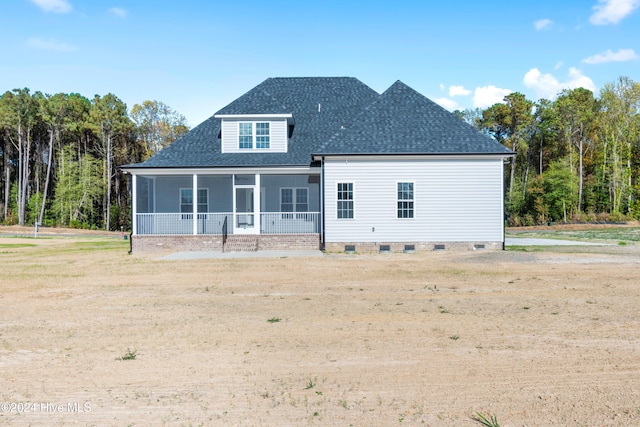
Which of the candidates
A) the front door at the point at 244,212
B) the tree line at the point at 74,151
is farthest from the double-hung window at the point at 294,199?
the tree line at the point at 74,151

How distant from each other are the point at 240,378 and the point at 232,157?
59.8ft

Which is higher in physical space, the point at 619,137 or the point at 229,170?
the point at 619,137

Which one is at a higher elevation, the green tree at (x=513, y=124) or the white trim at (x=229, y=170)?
the green tree at (x=513, y=124)

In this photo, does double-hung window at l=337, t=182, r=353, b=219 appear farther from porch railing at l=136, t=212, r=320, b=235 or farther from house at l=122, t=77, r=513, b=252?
porch railing at l=136, t=212, r=320, b=235

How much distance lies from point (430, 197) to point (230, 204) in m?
10.3

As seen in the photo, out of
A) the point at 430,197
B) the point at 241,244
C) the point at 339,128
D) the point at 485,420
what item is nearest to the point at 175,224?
the point at 241,244

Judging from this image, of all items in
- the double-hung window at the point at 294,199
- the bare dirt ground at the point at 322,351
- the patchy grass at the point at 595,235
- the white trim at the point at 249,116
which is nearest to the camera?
the bare dirt ground at the point at 322,351

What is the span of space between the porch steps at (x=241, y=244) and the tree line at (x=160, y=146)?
3123 centimetres

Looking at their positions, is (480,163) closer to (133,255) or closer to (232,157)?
(232,157)

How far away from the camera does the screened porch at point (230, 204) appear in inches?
862

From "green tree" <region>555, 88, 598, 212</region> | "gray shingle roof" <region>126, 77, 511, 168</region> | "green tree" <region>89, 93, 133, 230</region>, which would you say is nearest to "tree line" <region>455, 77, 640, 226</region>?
"green tree" <region>555, 88, 598, 212</region>

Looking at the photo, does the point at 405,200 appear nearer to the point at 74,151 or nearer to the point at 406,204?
the point at 406,204

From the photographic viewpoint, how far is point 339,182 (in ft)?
67.3

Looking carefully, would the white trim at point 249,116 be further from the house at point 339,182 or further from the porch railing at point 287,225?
the porch railing at point 287,225
